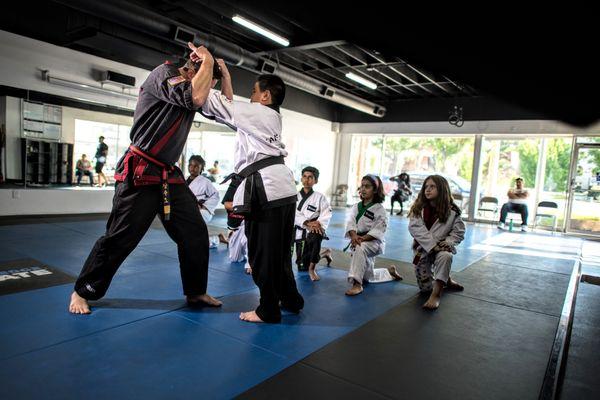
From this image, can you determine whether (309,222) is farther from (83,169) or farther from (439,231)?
(83,169)

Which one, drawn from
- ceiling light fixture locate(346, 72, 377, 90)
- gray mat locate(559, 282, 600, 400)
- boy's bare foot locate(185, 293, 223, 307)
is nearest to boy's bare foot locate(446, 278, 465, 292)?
gray mat locate(559, 282, 600, 400)

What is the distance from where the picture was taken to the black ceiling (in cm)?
252

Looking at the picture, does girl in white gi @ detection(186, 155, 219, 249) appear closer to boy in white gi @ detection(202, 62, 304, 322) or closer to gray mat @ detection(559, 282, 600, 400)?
boy in white gi @ detection(202, 62, 304, 322)

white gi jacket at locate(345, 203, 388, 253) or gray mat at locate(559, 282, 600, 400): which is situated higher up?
white gi jacket at locate(345, 203, 388, 253)

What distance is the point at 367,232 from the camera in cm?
368

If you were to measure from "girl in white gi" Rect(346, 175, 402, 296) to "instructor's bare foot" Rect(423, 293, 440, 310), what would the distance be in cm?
58

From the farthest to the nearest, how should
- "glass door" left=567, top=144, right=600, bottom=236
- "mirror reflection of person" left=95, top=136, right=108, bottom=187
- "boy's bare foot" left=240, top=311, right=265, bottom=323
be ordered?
"glass door" left=567, top=144, right=600, bottom=236
"mirror reflection of person" left=95, top=136, right=108, bottom=187
"boy's bare foot" left=240, top=311, right=265, bottom=323

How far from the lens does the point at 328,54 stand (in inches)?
343

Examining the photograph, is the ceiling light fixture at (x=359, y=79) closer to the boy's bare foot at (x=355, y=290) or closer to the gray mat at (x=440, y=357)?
the boy's bare foot at (x=355, y=290)

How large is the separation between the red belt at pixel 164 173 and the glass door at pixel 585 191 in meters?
11.0

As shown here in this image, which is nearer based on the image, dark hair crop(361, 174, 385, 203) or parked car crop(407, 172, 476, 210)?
dark hair crop(361, 174, 385, 203)

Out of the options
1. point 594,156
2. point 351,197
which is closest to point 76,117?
point 351,197

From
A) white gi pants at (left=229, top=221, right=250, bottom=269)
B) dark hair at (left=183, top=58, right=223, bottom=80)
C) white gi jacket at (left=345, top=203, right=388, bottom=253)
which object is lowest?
white gi pants at (left=229, top=221, right=250, bottom=269)

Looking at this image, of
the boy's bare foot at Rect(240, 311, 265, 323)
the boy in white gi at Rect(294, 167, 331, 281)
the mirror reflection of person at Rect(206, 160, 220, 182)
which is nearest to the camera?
the boy's bare foot at Rect(240, 311, 265, 323)
